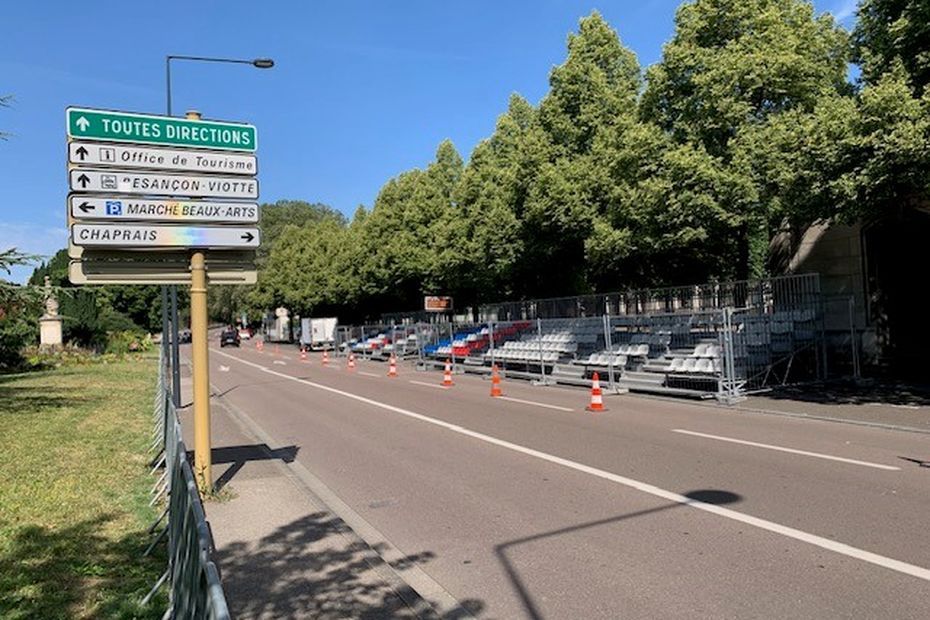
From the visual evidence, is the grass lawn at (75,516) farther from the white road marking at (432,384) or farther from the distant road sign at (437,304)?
the distant road sign at (437,304)

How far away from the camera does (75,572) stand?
5410 mm

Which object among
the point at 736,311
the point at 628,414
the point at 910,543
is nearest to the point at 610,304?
the point at 736,311

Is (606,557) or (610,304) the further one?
(610,304)

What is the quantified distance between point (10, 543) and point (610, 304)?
744 inches

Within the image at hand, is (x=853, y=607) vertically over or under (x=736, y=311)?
under

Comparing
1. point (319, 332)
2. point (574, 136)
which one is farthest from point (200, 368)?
point (319, 332)

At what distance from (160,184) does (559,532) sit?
551cm

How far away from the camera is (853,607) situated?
Answer: 14.9 ft

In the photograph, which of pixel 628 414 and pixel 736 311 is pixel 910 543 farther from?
pixel 736 311

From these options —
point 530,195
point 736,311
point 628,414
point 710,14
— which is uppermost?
point 710,14

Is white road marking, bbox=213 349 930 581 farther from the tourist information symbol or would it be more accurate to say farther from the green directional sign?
the green directional sign

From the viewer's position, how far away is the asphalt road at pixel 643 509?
16.1ft

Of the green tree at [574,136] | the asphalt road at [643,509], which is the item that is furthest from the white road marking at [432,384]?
the asphalt road at [643,509]

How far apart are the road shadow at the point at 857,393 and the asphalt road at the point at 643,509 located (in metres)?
2.79
